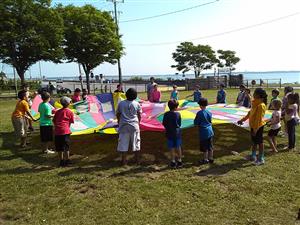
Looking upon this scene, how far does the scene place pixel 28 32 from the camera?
29922mm

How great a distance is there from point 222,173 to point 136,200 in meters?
2.09

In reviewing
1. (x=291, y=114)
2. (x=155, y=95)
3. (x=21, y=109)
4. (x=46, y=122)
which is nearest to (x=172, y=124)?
(x=291, y=114)

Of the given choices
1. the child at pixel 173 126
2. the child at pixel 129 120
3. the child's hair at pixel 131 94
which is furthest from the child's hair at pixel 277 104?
the child's hair at pixel 131 94

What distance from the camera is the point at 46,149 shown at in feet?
30.9

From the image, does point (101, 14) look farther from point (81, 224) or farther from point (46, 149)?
point (81, 224)

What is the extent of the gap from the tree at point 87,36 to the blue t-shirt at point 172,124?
29352mm

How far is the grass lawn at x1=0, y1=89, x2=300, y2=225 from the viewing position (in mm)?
5246

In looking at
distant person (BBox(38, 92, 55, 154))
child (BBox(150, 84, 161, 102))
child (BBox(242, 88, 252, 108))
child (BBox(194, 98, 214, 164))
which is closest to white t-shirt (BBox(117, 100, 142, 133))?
child (BBox(194, 98, 214, 164))

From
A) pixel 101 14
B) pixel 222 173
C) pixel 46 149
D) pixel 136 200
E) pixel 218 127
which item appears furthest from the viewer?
pixel 101 14

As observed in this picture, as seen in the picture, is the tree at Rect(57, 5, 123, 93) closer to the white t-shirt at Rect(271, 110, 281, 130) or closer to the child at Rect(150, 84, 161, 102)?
the child at Rect(150, 84, 161, 102)

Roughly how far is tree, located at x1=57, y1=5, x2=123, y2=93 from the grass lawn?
27.7m

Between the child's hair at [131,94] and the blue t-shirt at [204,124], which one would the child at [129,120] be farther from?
the blue t-shirt at [204,124]

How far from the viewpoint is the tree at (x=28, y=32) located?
29.1 metres

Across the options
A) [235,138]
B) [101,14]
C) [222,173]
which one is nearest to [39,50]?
[101,14]
